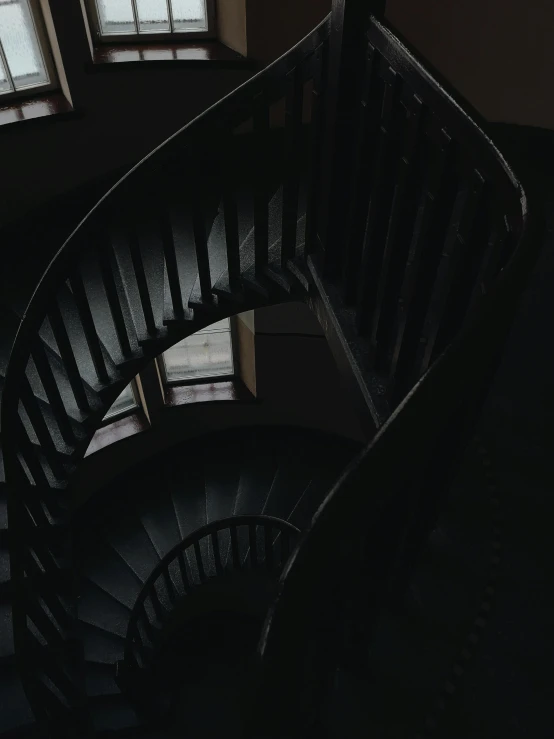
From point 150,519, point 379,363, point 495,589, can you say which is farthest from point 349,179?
point 150,519

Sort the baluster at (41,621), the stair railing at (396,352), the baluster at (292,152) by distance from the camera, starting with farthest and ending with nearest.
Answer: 1. the baluster at (292,152)
2. the baluster at (41,621)
3. the stair railing at (396,352)

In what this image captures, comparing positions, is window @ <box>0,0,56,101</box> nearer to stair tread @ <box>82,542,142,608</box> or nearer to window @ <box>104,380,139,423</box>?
window @ <box>104,380,139,423</box>

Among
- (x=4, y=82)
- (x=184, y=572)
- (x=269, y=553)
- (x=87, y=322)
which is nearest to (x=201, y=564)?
(x=184, y=572)

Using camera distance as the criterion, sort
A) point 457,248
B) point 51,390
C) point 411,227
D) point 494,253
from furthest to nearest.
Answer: point 51,390, point 411,227, point 457,248, point 494,253

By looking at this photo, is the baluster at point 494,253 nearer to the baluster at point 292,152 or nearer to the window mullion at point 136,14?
the baluster at point 292,152

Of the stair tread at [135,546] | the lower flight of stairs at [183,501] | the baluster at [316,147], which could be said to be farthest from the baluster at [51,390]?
the stair tread at [135,546]

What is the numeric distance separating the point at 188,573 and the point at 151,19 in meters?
4.08

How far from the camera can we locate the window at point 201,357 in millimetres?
5555

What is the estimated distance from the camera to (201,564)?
486 cm

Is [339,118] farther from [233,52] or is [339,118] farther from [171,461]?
[171,461]

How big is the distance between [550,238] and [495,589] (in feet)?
5.24

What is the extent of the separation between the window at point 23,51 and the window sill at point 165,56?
31 centimetres

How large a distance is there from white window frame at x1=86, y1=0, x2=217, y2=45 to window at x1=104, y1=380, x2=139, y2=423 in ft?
9.04

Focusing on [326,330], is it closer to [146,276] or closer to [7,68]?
[146,276]
